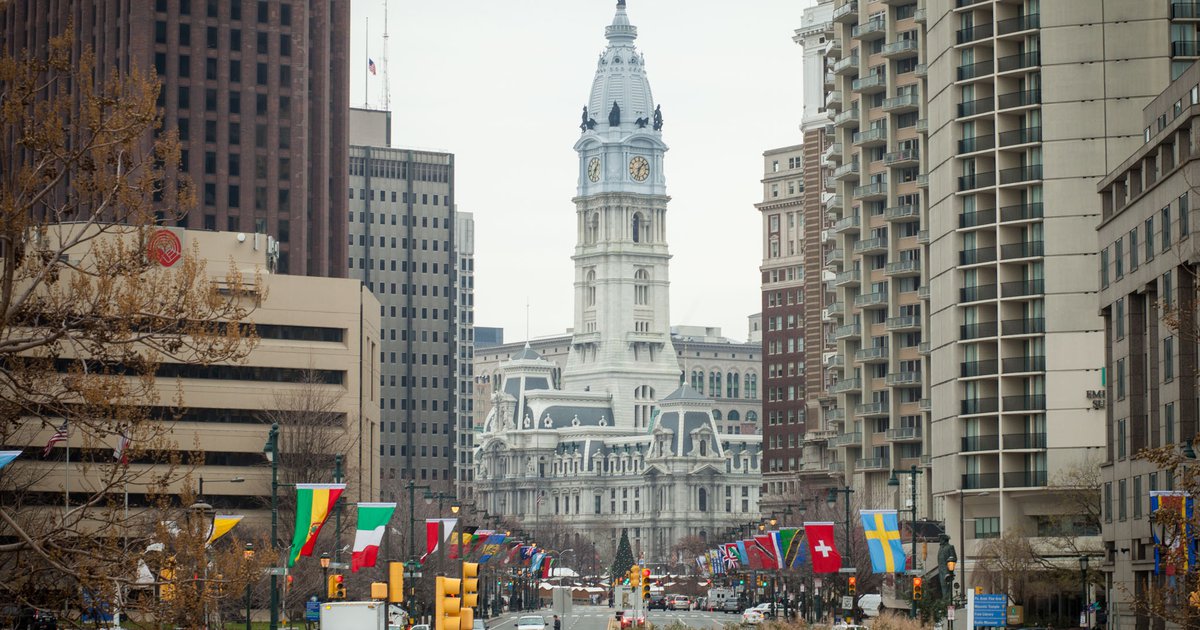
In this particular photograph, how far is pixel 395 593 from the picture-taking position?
212 ft

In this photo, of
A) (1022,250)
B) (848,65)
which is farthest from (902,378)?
(848,65)

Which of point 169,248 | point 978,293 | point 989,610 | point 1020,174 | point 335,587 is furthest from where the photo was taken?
point 169,248

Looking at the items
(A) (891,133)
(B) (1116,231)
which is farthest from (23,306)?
(A) (891,133)

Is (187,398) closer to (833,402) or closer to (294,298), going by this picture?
(294,298)

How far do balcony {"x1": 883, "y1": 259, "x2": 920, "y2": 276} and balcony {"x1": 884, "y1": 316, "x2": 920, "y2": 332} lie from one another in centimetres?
310

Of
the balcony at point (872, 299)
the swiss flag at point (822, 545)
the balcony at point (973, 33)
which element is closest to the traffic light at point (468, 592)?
the swiss flag at point (822, 545)

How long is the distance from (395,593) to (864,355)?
8406 cm

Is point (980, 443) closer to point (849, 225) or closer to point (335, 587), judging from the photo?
point (849, 225)

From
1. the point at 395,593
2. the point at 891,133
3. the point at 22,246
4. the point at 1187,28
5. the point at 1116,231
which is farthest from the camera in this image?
the point at 891,133

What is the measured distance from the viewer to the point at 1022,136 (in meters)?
115

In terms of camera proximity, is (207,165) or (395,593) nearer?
Answer: (395,593)

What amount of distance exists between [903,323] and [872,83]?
18.1 meters

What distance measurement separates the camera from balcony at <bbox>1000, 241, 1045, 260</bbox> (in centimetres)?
11350

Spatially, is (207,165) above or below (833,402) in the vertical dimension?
above
